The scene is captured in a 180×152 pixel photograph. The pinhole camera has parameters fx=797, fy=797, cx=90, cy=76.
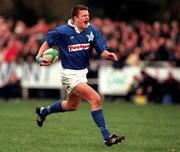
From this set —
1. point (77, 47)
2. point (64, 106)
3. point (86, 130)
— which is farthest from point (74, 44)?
point (86, 130)

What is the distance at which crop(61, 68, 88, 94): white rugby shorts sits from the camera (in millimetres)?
13031

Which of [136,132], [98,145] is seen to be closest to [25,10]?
[136,132]

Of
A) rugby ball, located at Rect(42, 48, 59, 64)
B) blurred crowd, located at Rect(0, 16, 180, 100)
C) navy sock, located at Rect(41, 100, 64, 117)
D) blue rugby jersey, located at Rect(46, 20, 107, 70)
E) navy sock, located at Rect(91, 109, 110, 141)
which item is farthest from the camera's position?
blurred crowd, located at Rect(0, 16, 180, 100)

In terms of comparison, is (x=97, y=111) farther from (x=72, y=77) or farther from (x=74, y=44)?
(x=74, y=44)

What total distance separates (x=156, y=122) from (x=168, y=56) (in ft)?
24.9

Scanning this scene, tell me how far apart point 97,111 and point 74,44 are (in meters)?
1.28

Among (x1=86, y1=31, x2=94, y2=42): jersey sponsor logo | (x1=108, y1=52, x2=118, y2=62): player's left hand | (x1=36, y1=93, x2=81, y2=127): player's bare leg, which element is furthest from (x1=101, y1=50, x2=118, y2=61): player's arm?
(x1=36, y1=93, x2=81, y2=127): player's bare leg

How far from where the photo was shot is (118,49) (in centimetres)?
2608

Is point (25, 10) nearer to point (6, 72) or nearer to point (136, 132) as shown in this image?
point (6, 72)

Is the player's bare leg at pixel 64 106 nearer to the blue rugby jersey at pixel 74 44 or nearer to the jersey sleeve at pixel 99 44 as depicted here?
the blue rugby jersey at pixel 74 44

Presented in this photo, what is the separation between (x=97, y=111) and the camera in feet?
41.4

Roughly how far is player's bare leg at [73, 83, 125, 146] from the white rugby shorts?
9 cm

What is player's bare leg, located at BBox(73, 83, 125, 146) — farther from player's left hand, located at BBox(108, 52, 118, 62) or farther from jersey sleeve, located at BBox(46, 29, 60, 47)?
jersey sleeve, located at BBox(46, 29, 60, 47)

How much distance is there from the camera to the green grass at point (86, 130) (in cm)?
1245
